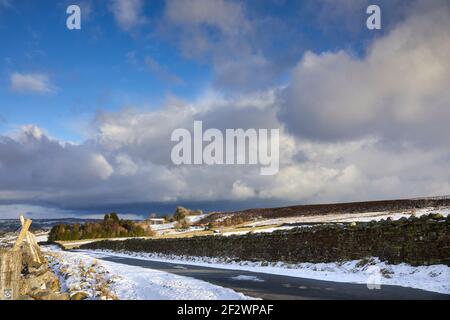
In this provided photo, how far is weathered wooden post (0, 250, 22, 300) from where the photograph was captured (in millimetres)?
10562

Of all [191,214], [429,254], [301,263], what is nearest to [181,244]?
[301,263]

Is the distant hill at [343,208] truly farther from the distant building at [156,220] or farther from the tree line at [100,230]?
the distant building at [156,220]

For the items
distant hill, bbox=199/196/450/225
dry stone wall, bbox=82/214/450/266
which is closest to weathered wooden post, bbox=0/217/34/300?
dry stone wall, bbox=82/214/450/266

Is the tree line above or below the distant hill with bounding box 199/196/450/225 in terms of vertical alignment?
below

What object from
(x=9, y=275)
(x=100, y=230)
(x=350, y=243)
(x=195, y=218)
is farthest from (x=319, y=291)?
(x=195, y=218)

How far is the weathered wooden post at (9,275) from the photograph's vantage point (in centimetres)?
1056

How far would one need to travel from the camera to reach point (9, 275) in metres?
10.7

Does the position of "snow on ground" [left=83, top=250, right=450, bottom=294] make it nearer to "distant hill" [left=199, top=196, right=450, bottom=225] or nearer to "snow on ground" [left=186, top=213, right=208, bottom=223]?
"distant hill" [left=199, top=196, right=450, bottom=225]

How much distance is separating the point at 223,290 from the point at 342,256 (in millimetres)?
9438

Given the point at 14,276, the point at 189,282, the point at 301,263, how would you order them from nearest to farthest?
the point at 14,276, the point at 189,282, the point at 301,263

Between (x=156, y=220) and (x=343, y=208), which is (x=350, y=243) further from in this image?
(x=156, y=220)
